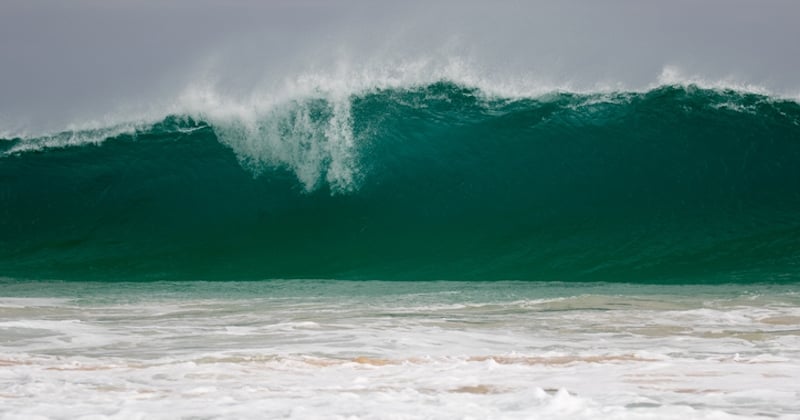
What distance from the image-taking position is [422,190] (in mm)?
15312

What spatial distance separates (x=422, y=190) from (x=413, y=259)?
2104 mm

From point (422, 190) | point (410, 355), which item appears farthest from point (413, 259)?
point (410, 355)

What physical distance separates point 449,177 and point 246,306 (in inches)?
275

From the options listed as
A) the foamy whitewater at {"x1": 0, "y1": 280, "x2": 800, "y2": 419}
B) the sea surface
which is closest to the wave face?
the sea surface

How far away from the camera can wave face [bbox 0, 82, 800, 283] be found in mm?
13242

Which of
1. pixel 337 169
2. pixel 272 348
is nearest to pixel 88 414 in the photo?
pixel 272 348

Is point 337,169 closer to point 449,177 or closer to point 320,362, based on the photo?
point 449,177

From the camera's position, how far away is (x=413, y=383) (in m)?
4.94

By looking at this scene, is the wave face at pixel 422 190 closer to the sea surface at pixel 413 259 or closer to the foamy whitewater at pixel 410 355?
the sea surface at pixel 413 259

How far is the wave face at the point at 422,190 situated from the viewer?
1324 centimetres

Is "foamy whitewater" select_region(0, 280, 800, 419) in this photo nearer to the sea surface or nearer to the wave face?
the sea surface

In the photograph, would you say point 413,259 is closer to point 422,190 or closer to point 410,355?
point 422,190

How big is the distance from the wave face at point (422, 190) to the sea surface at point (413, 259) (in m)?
0.05

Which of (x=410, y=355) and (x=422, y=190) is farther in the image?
(x=422, y=190)
